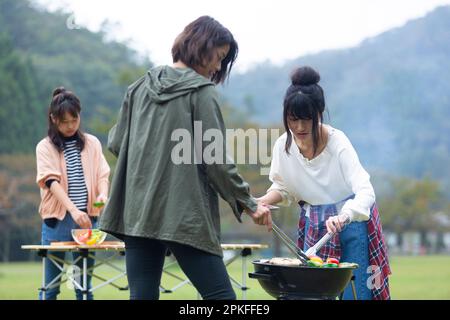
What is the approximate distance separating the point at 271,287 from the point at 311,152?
71cm

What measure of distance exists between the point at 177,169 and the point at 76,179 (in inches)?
80.3

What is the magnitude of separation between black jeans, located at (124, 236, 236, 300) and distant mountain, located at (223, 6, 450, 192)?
34.8 meters

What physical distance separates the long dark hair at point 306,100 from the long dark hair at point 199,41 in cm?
68

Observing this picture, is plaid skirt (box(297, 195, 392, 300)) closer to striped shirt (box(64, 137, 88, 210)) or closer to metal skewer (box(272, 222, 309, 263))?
metal skewer (box(272, 222, 309, 263))

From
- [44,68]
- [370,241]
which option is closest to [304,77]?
[370,241]

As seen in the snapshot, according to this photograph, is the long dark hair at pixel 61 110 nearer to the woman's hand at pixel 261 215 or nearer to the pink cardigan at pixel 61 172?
the pink cardigan at pixel 61 172

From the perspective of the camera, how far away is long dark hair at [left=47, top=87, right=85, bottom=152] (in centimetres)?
460

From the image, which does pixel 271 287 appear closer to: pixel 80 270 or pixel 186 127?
pixel 186 127

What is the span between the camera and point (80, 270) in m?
4.73

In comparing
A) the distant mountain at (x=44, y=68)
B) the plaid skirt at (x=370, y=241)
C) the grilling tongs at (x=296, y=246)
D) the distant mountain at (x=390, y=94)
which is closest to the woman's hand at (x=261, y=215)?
the grilling tongs at (x=296, y=246)

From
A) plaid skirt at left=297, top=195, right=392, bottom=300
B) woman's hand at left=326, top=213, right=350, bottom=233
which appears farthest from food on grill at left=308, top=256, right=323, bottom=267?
plaid skirt at left=297, top=195, right=392, bottom=300

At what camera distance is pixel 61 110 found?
4594mm

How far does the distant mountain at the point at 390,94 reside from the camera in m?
43.9

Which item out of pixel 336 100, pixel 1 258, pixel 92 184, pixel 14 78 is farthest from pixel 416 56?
pixel 92 184
